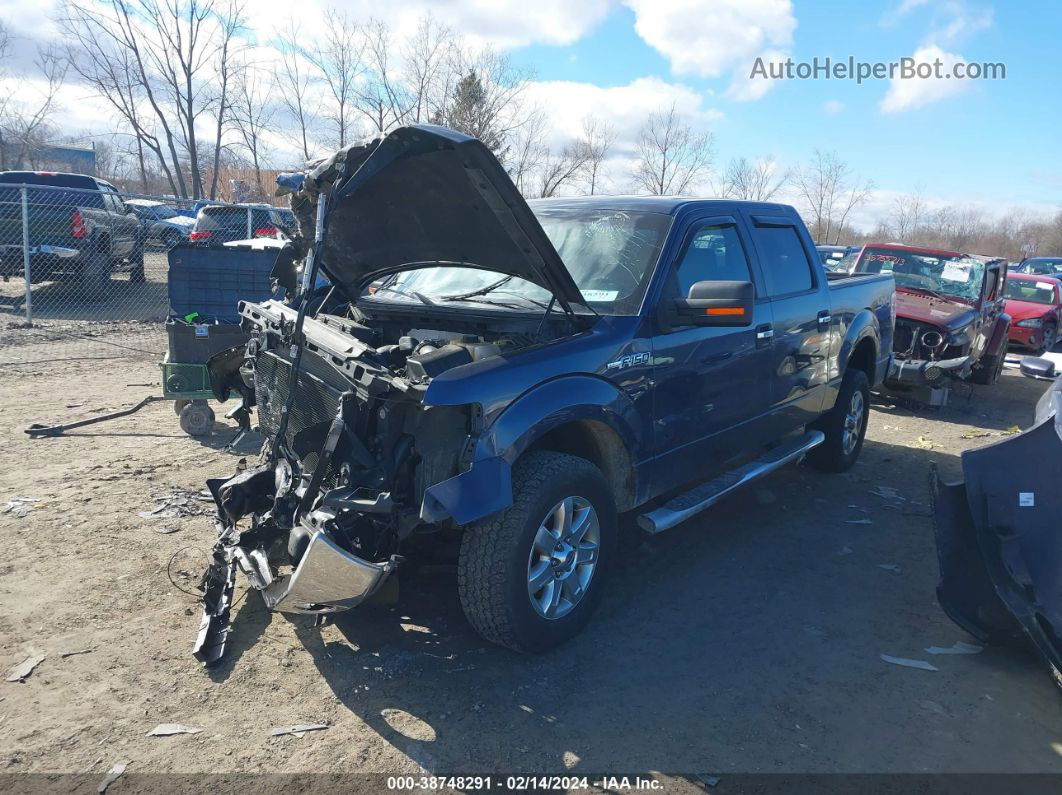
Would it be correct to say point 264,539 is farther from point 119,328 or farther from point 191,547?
point 119,328

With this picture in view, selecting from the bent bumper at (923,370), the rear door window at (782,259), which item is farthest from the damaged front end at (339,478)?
the bent bumper at (923,370)

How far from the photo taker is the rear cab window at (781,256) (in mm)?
4961

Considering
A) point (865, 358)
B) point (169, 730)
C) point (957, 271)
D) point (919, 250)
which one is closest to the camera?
point (169, 730)

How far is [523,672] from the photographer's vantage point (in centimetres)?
334

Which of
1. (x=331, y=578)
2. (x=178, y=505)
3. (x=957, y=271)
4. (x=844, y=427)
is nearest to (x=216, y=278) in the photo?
(x=178, y=505)

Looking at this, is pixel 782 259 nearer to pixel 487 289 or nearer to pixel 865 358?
pixel 865 358

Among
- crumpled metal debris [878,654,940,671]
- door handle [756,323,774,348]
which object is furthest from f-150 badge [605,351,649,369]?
crumpled metal debris [878,654,940,671]

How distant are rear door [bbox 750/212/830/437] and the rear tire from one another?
1.43 ft

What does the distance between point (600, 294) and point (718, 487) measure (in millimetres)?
1381

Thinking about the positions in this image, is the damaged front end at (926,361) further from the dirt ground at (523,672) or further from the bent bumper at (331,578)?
the bent bumper at (331,578)

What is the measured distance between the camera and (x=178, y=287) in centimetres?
733

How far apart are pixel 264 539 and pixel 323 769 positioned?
1424mm

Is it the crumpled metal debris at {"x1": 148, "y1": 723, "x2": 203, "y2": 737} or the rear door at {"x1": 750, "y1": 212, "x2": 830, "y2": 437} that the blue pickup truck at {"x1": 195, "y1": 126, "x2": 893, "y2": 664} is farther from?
the crumpled metal debris at {"x1": 148, "y1": 723, "x2": 203, "y2": 737}

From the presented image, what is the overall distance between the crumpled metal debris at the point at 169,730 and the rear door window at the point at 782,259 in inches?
158
